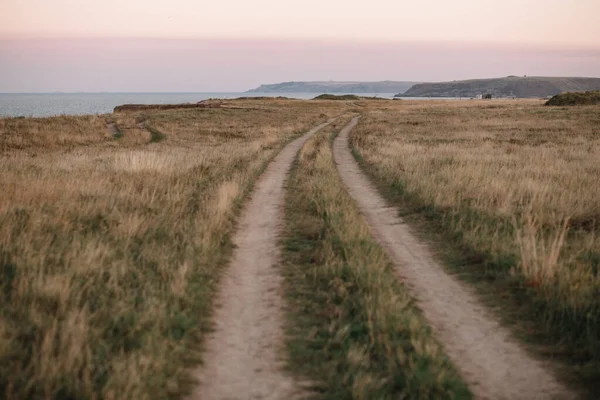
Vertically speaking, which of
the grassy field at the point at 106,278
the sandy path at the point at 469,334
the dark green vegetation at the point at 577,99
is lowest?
the sandy path at the point at 469,334

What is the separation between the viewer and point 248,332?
20.3 feet

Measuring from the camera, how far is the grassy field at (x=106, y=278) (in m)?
4.84

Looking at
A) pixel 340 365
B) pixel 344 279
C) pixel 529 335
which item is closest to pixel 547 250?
pixel 529 335

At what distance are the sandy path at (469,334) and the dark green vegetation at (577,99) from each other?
82305mm

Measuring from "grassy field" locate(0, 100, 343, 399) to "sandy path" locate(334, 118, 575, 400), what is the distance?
2879mm

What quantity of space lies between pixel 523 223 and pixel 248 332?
296 inches

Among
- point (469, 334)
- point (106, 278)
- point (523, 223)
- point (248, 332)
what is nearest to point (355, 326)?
point (248, 332)

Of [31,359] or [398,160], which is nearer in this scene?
[31,359]

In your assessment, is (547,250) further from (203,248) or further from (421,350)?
(203,248)

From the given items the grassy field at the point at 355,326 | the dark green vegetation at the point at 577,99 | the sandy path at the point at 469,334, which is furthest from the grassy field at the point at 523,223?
the dark green vegetation at the point at 577,99

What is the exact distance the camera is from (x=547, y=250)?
896 centimetres

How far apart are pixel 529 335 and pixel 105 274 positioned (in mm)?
5722

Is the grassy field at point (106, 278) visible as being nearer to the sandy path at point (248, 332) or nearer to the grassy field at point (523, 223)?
the sandy path at point (248, 332)

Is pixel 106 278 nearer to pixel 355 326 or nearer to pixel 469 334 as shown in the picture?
pixel 355 326
